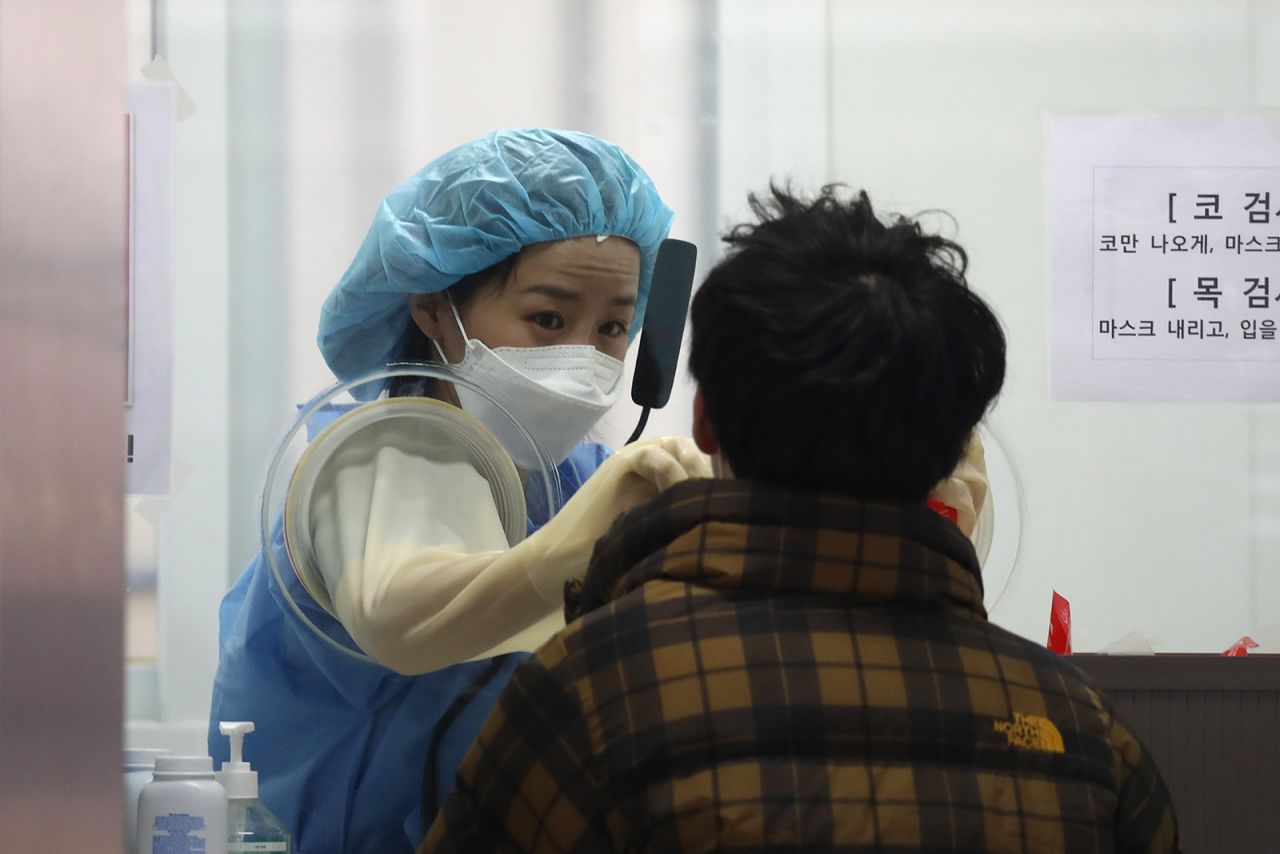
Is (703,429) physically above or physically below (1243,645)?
above

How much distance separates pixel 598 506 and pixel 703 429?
0.21 m

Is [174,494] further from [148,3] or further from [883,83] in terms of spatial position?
[883,83]

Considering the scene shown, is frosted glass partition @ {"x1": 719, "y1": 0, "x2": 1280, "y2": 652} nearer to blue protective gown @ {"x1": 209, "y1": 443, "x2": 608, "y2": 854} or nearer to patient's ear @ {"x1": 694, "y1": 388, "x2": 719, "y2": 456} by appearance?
blue protective gown @ {"x1": 209, "y1": 443, "x2": 608, "y2": 854}

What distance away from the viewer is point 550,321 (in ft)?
4.15

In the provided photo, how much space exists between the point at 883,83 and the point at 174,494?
39.2 inches

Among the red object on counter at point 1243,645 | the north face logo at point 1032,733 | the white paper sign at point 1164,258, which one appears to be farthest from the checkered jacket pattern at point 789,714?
the white paper sign at point 1164,258

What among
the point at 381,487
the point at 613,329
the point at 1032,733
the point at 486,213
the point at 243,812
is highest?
the point at 486,213

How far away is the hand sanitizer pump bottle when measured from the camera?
3.45ft

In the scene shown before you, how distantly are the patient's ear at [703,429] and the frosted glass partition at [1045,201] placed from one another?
3.13 ft

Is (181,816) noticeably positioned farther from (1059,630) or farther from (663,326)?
(1059,630)

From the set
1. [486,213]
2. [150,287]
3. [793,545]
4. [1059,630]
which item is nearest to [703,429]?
[793,545]

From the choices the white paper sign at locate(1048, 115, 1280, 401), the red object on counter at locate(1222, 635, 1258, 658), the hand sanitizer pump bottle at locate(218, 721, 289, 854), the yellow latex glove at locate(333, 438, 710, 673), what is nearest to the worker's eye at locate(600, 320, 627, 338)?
the yellow latex glove at locate(333, 438, 710, 673)

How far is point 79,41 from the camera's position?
0.62m

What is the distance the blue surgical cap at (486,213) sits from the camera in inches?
48.6
